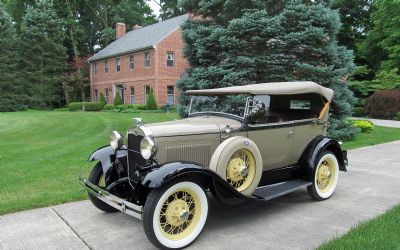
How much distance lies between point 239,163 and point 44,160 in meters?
5.61

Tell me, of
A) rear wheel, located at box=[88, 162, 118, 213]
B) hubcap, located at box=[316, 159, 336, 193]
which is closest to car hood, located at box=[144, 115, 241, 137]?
rear wheel, located at box=[88, 162, 118, 213]

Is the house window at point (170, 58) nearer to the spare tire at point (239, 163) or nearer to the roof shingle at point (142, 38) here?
the roof shingle at point (142, 38)

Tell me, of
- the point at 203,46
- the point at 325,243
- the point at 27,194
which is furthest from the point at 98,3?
the point at 325,243

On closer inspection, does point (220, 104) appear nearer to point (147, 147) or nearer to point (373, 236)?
point (147, 147)

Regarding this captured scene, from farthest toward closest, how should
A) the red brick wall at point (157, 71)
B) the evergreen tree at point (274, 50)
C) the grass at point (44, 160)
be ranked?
the red brick wall at point (157, 71)
the evergreen tree at point (274, 50)
the grass at point (44, 160)

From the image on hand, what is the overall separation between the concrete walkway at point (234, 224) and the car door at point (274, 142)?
0.64 meters

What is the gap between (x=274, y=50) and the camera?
1099 cm

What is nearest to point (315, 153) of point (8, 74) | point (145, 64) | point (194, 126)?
point (194, 126)

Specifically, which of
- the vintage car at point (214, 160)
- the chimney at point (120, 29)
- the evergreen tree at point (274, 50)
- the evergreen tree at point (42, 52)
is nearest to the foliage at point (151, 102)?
the evergreen tree at point (42, 52)

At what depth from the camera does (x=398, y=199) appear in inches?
220

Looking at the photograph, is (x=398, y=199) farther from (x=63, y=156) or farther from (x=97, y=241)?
(x=63, y=156)

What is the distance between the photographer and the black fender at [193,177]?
378 cm

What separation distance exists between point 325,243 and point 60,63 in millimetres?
35707

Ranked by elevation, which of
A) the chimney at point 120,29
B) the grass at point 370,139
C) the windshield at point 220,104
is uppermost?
the chimney at point 120,29
